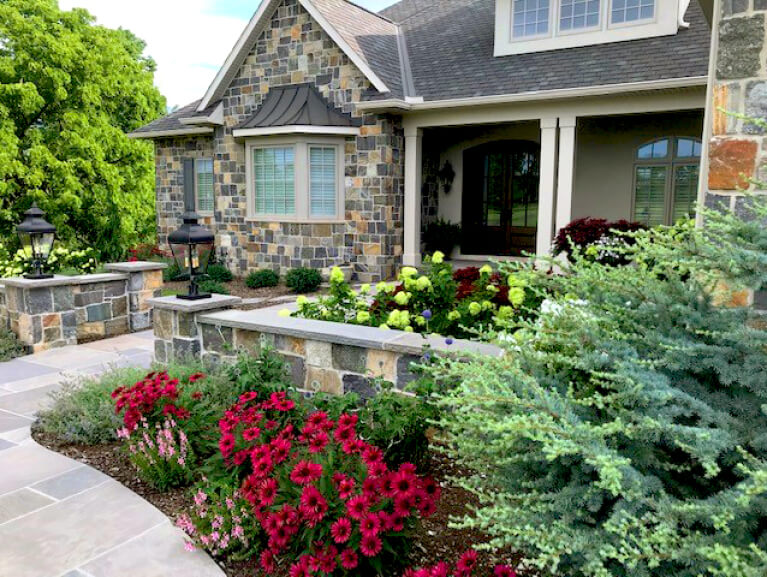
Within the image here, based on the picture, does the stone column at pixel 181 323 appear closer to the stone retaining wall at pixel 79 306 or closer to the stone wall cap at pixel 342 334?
the stone wall cap at pixel 342 334

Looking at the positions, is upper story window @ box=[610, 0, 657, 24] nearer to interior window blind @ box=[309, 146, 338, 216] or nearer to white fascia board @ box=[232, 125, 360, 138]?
white fascia board @ box=[232, 125, 360, 138]

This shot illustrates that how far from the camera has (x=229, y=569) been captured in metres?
2.79

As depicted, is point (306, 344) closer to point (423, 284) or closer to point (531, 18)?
point (423, 284)

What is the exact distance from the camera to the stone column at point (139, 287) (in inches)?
313

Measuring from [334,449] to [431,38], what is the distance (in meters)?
11.6

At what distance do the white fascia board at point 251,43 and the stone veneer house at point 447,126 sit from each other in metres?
0.03

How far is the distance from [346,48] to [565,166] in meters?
4.35

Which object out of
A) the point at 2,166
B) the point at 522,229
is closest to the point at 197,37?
the point at 2,166

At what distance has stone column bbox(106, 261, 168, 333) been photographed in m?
7.94

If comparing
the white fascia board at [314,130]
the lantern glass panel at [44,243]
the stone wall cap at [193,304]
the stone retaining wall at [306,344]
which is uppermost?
the white fascia board at [314,130]

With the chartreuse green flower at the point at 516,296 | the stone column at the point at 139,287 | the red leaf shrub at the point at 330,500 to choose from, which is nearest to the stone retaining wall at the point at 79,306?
the stone column at the point at 139,287

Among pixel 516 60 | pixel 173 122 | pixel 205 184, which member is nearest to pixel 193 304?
pixel 516 60

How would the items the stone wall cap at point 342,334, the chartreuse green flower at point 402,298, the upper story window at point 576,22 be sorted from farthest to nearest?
the upper story window at point 576,22, the chartreuse green flower at point 402,298, the stone wall cap at point 342,334

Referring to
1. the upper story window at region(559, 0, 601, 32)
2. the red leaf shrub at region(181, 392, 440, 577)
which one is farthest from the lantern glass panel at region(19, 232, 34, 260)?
the upper story window at region(559, 0, 601, 32)
